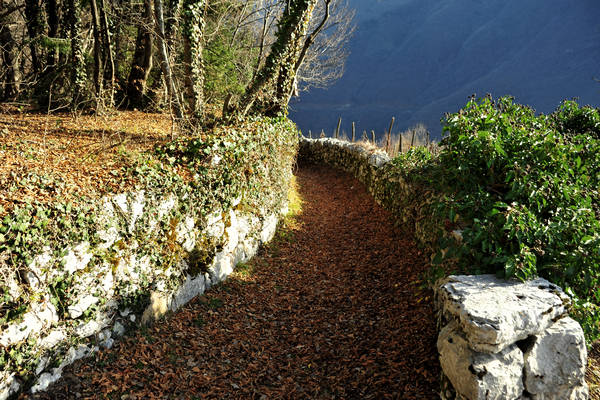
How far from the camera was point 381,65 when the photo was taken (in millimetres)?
109938

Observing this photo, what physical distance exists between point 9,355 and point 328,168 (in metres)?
12.9

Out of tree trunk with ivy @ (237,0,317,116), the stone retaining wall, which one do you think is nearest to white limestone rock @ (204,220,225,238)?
the stone retaining wall

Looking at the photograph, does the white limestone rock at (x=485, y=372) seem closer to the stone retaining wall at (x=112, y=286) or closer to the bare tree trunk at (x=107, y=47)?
the stone retaining wall at (x=112, y=286)

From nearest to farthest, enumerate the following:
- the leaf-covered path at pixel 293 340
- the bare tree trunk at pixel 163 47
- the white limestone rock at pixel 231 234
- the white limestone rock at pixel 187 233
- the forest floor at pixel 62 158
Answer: the forest floor at pixel 62 158 → the leaf-covered path at pixel 293 340 → the white limestone rock at pixel 187 233 → the white limestone rock at pixel 231 234 → the bare tree trunk at pixel 163 47

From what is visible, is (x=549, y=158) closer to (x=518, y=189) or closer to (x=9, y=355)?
(x=518, y=189)

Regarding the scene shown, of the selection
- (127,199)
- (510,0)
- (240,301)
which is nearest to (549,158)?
(240,301)

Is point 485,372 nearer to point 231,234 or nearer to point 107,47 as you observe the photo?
point 231,234

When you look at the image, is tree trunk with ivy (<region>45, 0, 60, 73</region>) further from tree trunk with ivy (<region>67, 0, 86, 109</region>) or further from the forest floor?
the forest floor

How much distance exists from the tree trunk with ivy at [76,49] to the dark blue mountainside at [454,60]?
65907mm

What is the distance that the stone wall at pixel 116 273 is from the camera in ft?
10.3

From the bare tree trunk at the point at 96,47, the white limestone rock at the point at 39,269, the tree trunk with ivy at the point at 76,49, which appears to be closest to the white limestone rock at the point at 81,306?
the white limestone rock at the point at 39,269

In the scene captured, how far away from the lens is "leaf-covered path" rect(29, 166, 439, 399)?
3758mm

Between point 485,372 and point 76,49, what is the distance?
11049 millimetres

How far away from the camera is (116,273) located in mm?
3982
